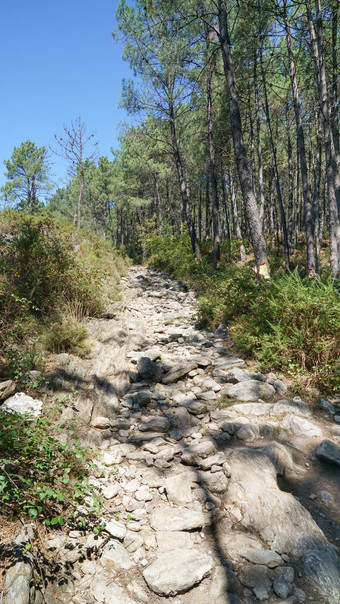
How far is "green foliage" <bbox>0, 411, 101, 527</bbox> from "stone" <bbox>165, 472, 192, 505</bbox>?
668 millimetres

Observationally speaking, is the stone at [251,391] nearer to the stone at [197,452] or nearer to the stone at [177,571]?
the stone at [197,452]

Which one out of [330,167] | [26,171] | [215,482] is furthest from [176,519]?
[26,171]

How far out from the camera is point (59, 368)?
4.09 m

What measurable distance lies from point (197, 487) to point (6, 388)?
7.30 ft

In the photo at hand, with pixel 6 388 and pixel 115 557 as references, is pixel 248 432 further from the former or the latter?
pixel 6 388

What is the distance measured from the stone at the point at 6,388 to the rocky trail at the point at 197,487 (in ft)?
2.13

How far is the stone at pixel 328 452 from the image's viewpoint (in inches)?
127

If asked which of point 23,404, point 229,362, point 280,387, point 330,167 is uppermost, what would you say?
point 330,167

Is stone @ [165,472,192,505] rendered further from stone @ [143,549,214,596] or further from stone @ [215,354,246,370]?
stone @ [215,354,246,370]

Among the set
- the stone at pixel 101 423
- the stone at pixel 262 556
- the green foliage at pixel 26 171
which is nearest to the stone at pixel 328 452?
the stone at pixel 262 556

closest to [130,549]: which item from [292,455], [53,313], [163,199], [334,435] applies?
[292,455]

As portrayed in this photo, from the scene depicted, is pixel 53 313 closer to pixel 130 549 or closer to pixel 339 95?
pixel 130 549

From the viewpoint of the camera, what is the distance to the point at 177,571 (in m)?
2.12

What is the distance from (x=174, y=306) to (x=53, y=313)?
4.60 metres
